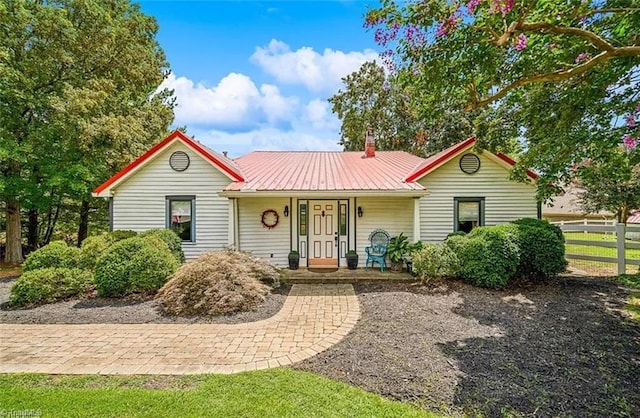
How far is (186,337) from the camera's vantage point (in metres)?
5.25

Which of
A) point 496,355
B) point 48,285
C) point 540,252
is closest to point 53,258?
point 48,285

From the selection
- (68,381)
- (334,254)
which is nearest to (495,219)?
(334,254)

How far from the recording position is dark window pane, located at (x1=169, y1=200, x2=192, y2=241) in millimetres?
10602

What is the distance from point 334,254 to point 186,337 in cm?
624

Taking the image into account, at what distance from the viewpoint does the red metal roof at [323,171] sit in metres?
10.0

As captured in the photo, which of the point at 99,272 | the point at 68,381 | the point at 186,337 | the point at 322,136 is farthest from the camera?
the point at 322,136

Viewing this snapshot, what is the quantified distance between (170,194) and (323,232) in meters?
5.24

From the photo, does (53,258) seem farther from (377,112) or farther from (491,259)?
(377,112)

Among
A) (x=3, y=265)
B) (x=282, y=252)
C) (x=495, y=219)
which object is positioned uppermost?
(x=495, y=219)

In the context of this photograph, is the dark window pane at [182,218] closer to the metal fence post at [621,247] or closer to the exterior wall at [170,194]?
the exterior wall at [170,194]

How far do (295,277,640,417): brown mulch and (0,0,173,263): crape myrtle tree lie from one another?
12.2 metres

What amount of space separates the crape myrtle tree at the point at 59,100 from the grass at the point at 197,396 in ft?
35.2

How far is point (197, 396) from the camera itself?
11.5 ft

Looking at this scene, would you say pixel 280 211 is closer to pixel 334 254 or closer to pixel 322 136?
pixel 334 254
